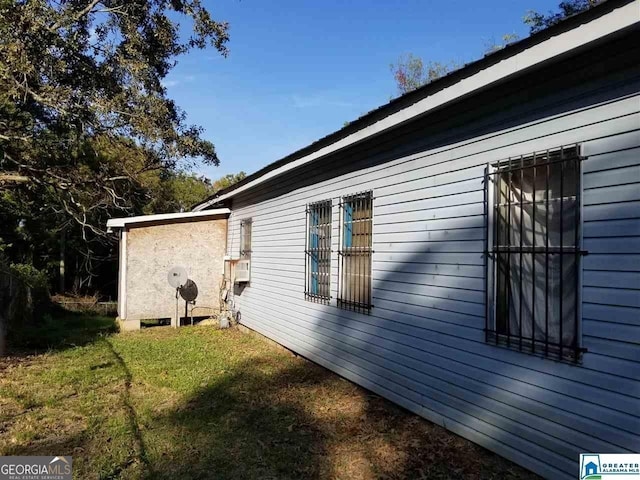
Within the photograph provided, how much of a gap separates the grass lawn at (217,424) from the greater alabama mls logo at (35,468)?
119mm

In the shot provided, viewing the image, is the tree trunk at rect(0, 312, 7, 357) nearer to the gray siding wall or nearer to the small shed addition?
the small shed addition

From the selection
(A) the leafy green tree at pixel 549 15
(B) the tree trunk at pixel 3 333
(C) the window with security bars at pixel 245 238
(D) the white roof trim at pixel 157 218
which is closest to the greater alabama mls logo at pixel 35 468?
(B) the tree trunk at pixel 3 333

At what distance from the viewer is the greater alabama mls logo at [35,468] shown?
3.40m

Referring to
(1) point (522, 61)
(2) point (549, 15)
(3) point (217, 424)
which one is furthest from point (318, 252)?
(2) point (549, 15)

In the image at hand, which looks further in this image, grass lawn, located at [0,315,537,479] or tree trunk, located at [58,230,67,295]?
tree trunk, located at [58,230,67,295]

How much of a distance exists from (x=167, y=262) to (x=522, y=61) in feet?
29.2

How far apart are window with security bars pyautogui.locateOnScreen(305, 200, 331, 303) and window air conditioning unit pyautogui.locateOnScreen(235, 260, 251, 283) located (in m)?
3.00

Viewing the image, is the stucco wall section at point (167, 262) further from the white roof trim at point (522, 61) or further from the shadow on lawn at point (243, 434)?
the white roof trim at point (522, 61)

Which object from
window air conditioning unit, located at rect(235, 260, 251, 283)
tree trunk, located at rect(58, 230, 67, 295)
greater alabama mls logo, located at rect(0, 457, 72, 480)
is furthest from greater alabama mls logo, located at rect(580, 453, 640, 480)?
tree trunk, located at rect(58, 230, 67, 295)

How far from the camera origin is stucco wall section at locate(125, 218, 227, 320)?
1006 cm

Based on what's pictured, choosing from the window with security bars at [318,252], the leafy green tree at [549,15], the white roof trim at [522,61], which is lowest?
the window with security bars at [318,252]

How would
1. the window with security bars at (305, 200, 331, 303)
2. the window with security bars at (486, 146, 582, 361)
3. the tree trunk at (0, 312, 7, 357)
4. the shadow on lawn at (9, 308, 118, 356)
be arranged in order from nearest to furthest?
the window with security bars at (486, 146, 582, 361)
the window with security bars at (305, 200, 331, 303)
the tree trunk at (0, 312, 7, 357)
the shadow on lawn at (9, 308, 118, 356)

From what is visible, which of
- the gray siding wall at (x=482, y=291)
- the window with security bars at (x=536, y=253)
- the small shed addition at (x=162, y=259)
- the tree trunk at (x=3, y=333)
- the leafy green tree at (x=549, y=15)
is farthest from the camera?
the leafy green tree at (x=549, y=15)

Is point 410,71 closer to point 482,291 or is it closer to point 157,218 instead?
point 157,218
